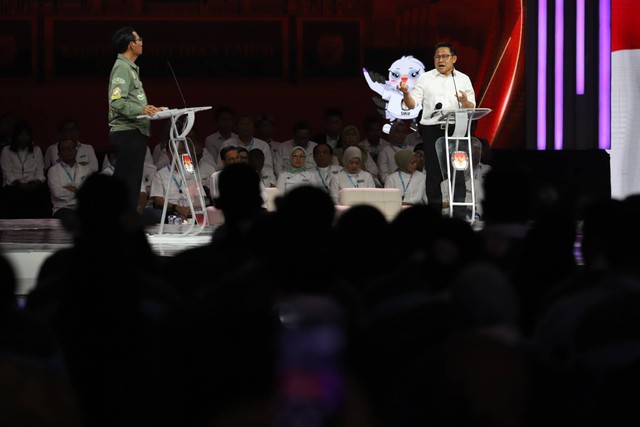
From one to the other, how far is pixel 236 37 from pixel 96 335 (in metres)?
8.53

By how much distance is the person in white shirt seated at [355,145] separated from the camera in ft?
30.1

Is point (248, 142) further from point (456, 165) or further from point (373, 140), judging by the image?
point (456, 165)

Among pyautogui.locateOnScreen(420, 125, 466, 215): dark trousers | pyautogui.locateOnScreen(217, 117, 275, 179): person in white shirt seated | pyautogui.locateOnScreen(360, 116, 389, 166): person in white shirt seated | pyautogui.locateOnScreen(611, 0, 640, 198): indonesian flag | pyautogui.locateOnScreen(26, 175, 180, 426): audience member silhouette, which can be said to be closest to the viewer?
pyautogui.locateOnScreen(26, 175, 180, 426): audience member silhouette

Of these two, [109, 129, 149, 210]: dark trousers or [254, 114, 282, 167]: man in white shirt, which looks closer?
[109, 129, 149, 210]: dark trousers

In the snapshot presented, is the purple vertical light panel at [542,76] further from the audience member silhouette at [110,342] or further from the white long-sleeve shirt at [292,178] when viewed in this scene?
the audience member silhouette at [110,342]

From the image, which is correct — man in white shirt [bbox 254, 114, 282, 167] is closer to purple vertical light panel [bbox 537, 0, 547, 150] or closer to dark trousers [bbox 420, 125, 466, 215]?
purple vertical light panel [bbox 537, 0, 547, 150]

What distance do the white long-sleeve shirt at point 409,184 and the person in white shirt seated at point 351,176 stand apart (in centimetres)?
18

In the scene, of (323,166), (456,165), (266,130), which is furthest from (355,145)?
(456,165)

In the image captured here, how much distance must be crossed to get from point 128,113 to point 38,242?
0.84m

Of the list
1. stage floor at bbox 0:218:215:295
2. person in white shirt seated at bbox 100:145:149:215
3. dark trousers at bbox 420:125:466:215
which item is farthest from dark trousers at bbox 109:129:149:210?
person in white shirt seated at bbox 100:145:149:215

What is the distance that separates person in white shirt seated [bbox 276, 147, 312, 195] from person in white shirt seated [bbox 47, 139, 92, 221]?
162 centimetres

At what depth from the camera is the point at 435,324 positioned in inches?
76.8

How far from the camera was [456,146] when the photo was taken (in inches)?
254

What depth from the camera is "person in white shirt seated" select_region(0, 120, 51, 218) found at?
28.3 ft
